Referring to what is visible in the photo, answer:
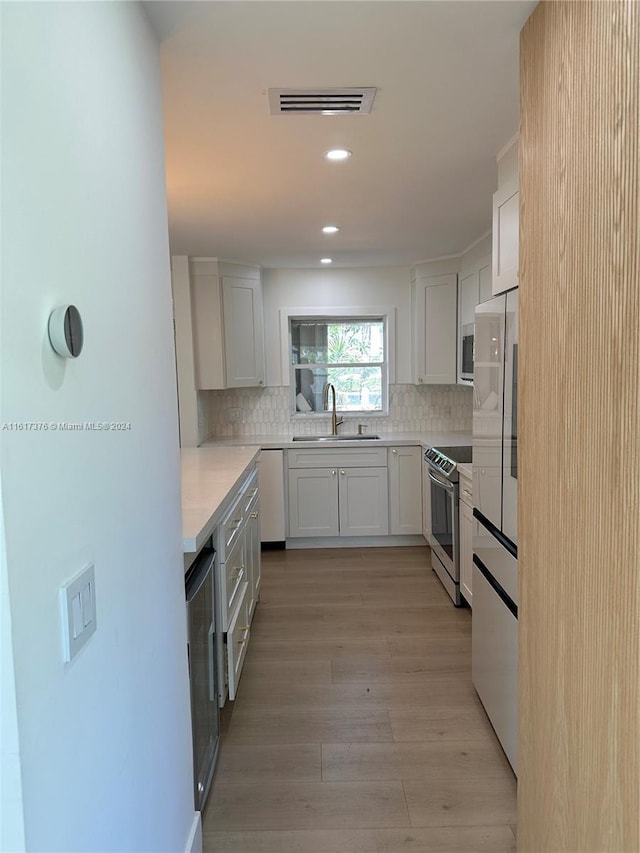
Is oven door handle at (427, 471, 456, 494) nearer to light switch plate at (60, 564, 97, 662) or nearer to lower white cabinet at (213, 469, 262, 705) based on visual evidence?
lower white cabinet at (213, 469, 262, 705)

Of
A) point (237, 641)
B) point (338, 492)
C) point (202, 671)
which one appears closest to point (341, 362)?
point (338, 492)

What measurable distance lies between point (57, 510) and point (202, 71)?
1.39 meters

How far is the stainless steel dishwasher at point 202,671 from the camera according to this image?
5.73ft

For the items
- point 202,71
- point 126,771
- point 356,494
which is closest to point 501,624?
point 126,771

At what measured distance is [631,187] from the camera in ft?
3.04

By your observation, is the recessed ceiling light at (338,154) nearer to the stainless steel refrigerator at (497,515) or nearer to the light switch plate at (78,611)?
the stainless steel refrigerator at (497,515)

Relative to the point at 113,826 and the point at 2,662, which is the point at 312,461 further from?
the point at 2,662

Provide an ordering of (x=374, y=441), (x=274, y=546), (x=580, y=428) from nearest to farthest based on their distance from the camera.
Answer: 1. (x=580, y=428)
2. (x=374, y=441)
3. (x=274, y=546)

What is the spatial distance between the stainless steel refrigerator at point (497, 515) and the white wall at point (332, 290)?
8.70 feet

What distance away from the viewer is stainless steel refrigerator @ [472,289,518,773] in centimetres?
184

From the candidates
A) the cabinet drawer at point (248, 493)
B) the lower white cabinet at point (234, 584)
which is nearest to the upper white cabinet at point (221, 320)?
the cabinet drawer at point (248, 493)

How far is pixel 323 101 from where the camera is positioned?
1724 millimetres

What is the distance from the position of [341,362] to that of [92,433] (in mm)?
4090

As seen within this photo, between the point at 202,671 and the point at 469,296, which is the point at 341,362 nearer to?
the point at 469,296
